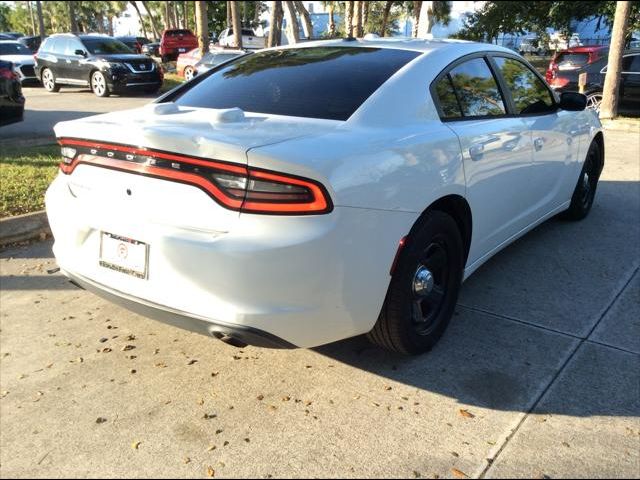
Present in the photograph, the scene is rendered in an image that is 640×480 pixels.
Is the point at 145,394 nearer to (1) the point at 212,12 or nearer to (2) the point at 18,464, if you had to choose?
(2) the point at 18,464

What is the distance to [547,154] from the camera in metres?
4.29

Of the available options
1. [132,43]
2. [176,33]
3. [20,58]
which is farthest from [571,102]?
[176,33]

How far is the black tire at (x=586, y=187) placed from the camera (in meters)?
5.30

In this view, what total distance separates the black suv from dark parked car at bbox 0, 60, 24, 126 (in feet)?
25.7

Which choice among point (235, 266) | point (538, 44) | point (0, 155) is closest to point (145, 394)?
point (235, 266)

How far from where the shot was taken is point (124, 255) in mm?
2682

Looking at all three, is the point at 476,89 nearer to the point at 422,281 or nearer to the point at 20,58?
the point at 422,281

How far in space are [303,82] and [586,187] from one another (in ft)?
11.1

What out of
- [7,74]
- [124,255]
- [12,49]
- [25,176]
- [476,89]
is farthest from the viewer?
[12,49]

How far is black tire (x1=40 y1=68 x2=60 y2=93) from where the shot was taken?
1736cm

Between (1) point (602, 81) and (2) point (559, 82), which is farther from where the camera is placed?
(2) point (559, 82)

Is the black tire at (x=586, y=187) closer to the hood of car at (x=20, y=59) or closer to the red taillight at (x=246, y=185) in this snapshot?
the red taillight at (x=246, y=185)

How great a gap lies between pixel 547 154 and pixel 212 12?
58.6 meters

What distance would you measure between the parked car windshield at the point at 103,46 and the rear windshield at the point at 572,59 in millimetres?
11335
